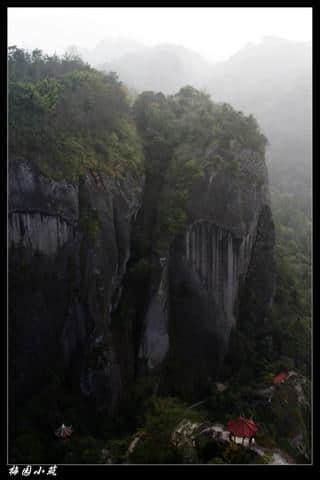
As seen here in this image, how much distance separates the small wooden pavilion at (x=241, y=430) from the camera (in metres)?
14.2

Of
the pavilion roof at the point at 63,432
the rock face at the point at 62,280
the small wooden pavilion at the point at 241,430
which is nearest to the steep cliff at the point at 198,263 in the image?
the rock face at the point at 62,280

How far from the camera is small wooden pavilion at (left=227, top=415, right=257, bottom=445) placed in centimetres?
1418

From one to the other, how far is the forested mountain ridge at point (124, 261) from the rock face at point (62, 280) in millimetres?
39

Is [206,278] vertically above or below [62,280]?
below

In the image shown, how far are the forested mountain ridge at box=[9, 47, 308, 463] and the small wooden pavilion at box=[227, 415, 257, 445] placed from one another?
1.77 m

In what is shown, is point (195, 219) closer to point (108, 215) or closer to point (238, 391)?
point (108, 215)

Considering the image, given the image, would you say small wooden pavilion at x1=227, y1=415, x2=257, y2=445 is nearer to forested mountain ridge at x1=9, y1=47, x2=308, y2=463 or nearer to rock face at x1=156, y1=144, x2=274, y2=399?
forested mountain ridge at x1=9, y1=47, x2=308, y2=463

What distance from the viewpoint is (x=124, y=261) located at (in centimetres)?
1694

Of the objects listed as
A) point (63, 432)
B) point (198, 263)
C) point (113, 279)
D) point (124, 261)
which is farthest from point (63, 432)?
point (198, 263)

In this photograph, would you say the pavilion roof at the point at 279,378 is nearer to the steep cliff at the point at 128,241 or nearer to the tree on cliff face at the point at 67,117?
the steep cliff at the point at 128,241

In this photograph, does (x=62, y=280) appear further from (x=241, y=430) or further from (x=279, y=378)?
(x=279, y=378)

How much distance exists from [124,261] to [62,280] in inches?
114

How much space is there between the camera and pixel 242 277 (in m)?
19.5

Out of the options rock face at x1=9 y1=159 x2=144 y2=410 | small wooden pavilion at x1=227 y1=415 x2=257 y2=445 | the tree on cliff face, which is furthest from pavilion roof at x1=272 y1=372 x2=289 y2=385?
the tree on cliff face
